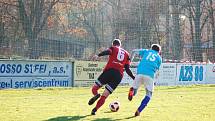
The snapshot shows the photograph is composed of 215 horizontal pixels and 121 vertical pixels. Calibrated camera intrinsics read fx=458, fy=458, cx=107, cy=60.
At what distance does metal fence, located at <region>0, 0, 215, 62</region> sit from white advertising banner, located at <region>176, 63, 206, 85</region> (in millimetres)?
1161

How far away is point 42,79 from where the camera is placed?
82.1 feet

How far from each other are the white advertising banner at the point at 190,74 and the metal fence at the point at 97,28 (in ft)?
3.81

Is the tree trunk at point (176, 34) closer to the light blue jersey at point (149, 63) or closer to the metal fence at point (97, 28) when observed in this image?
the metal fence at point (97, 28)

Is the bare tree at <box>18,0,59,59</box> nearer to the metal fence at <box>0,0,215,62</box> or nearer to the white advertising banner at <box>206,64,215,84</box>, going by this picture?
the metal fence at <box>0,0,215,62</box>

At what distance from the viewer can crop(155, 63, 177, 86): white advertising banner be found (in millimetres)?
29809

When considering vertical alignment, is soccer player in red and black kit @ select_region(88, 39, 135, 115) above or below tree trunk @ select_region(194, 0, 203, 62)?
below

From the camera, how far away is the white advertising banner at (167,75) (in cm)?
2981

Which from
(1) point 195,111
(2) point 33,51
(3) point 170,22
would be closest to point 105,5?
(3) point 170,22

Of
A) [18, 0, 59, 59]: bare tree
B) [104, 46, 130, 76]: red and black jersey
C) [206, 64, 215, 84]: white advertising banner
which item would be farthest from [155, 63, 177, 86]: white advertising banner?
[104, 46, 130, 76]: red and black jersey

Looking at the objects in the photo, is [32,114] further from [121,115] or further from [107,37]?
[107,37]

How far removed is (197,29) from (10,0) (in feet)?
48.8

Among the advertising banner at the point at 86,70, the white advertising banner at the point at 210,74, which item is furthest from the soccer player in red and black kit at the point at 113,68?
the white advertising banner at the point at 210,74

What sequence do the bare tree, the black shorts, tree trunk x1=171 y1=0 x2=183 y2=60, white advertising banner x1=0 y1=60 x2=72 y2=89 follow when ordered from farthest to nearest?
tree trunk x1=171 y1=0 x2=183 y2=60 < the bare tree < white advertising banner x1=0 y1=60 x2=72 y2=89 < the black shorts

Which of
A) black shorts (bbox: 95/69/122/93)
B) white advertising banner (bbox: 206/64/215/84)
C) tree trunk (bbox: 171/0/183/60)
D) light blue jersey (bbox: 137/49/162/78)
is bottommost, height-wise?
white advertising banner (bbox: 206/64/215/84)
